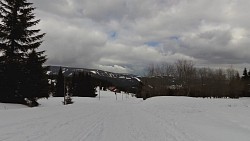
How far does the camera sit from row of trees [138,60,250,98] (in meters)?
86.6

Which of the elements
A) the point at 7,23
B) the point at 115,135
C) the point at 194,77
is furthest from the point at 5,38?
the point at 194,77

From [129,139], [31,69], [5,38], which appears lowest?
[129,139]

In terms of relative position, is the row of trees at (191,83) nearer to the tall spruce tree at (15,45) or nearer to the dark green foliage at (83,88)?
the dark green foliage at (83,88)

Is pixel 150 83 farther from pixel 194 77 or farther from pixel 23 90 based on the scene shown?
pixel 23 90

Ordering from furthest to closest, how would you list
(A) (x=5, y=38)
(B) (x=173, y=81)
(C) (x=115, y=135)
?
(B) (x=173, y=81) → (A) (x=5, y=38) → (C) (x=115, y=135)

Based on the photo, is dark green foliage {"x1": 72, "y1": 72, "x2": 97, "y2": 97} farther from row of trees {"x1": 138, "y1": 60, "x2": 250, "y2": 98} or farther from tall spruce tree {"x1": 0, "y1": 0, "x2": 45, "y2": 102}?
tall spruce tree {"x1": 0, "y1": 0, "x2": 45, "y2": 102}

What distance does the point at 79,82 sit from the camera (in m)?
101

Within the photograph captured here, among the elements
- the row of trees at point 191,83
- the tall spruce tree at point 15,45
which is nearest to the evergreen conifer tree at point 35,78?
the tall spruce tree at point 15,45

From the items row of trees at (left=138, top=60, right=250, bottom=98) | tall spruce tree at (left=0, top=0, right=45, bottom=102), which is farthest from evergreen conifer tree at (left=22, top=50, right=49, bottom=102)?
row of trees at (left=138, top=60, right=250, bottom=98)

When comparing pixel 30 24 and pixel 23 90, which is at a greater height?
pixel 30 24

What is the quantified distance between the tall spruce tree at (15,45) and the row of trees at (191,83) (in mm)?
48706

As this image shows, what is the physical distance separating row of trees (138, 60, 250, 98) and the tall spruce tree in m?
48.7

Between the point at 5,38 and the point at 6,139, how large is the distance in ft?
90.5

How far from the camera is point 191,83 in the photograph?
87000 millimetres
